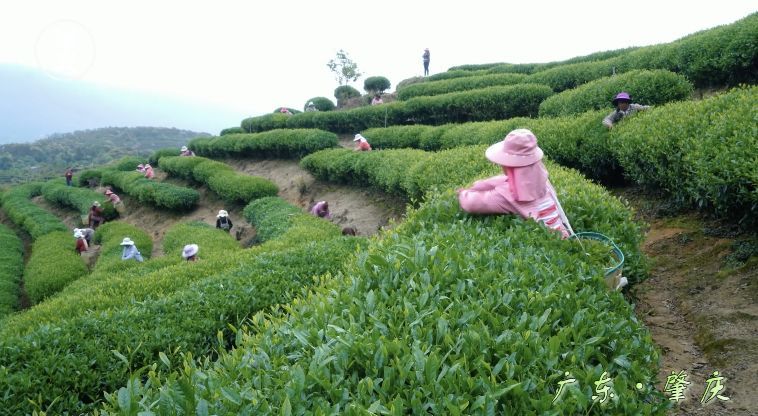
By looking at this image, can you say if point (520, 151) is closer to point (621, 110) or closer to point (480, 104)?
point (621, 110)

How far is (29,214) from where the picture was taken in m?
23.3

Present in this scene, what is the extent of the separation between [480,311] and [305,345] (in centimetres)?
98

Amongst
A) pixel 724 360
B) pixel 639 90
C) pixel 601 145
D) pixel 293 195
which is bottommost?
pixel 293 195

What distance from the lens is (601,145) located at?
8.53 metres

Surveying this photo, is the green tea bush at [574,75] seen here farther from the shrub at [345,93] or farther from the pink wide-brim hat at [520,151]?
the shrub at [345,93]

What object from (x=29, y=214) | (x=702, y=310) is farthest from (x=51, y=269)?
(x=702, y=310)

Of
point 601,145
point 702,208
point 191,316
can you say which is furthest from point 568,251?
point 601,145

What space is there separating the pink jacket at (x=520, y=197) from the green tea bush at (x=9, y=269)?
11869 mm

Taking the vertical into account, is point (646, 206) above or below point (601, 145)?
below

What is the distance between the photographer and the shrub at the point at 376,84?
112ft

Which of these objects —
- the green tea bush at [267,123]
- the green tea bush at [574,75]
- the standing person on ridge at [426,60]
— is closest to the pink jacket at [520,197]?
the green tea bush at [574,75]

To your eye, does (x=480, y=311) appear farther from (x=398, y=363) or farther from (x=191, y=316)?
(x=191, y=316)

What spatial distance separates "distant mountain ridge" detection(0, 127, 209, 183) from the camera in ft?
194

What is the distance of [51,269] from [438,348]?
14.6 m
